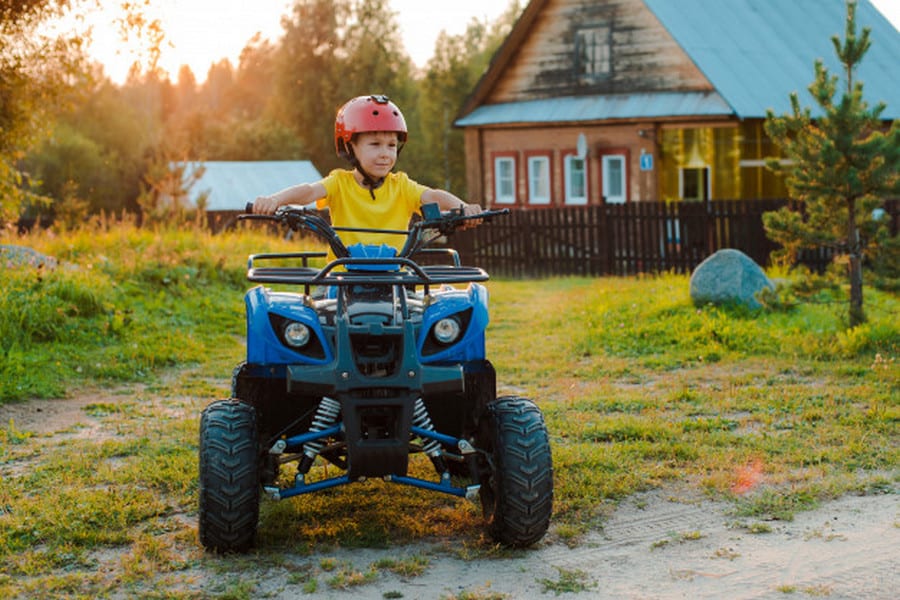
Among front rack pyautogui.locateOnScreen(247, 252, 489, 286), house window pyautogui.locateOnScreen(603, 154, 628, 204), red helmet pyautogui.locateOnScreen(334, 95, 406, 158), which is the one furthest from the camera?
house window pyautogui.locateOnScreen(603, 154, 628, 204)

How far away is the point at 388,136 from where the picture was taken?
19.5 feet

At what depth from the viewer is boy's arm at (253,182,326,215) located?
221 inches

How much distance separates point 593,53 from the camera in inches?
1180

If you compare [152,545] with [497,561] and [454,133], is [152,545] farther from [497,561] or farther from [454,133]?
[454,133]

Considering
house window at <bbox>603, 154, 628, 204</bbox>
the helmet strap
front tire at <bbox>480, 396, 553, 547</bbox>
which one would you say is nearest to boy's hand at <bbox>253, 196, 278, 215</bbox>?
the helmet strap

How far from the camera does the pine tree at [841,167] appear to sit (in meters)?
10.8

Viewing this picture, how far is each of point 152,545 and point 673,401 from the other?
172 inches

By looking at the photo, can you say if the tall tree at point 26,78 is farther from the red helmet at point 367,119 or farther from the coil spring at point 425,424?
the coil spring at point 425,424

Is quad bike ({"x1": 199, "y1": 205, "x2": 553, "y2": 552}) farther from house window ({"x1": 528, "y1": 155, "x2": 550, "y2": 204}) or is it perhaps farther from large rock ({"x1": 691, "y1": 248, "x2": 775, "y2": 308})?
house window ({"x1": 528, "y1": 155, "x2": 550, "y2": 204})

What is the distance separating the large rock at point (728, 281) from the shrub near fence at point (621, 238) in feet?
15.7

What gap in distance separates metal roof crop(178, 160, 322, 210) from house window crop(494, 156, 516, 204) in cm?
1436

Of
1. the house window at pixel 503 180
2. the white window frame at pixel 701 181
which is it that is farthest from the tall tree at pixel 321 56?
the white window frame at pixel 701 181

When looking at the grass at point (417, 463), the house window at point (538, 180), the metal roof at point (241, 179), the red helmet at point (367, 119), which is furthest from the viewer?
the metal roof at point (241, 179)

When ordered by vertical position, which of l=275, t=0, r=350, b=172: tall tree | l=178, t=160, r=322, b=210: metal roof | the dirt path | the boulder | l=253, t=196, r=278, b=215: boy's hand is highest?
l=275, t=0, r=350, b=172: tall tree
